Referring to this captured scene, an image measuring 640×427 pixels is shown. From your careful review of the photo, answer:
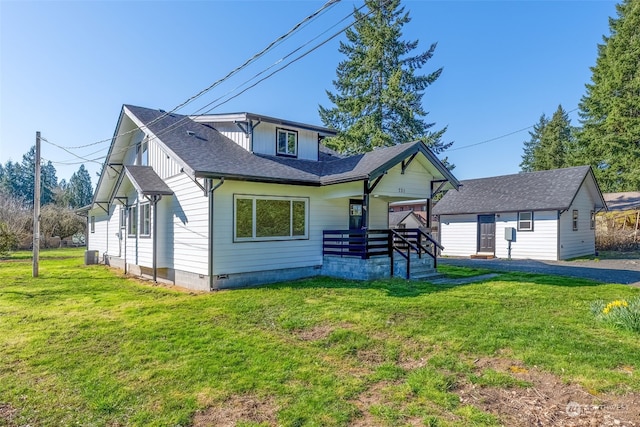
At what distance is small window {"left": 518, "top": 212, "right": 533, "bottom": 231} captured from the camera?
18.4 meters

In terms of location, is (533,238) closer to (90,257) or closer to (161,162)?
(161,162)

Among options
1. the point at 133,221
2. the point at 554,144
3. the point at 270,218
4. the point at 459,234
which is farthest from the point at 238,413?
the point at 554,144

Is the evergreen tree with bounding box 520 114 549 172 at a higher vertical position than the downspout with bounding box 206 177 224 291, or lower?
higher

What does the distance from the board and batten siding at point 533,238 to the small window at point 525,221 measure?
0.14 m

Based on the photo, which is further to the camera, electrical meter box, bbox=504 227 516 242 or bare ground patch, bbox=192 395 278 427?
electrical meter box, bbox=504 227 516 242

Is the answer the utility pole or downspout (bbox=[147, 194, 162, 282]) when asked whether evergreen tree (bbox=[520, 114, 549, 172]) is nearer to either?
downspout (bbox=[147, 194, 162, 282])

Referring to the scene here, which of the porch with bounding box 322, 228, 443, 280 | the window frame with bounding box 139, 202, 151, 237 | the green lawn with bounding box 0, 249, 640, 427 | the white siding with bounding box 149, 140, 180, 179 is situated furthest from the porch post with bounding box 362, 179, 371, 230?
the window frame with bounding box 139, 202, 151, 237

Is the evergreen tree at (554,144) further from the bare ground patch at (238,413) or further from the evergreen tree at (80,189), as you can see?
the evergreen tree at (80,189)

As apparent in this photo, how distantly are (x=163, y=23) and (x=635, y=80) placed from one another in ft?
117

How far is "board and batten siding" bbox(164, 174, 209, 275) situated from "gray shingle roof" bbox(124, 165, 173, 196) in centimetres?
29

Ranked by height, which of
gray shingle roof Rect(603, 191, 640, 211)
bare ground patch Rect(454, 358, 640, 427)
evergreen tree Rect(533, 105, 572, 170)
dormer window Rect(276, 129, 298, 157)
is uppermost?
evergreen tree Rect(533, 105, 572, 170)

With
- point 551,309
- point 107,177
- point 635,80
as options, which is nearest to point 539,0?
point 551,309

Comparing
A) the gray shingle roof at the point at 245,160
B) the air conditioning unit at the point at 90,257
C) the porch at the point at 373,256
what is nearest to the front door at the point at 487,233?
the gray shingle roof at the point at 245,160

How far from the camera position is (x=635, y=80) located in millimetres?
28766
